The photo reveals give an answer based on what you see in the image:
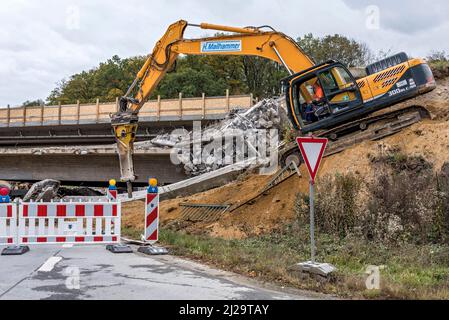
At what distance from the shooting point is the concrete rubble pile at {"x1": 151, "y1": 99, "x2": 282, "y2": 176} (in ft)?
79.5

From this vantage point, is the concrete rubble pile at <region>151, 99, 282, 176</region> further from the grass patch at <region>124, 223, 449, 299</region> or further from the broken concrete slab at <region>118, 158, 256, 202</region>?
the grass patch at <region>124, 223, 449, 299</region>

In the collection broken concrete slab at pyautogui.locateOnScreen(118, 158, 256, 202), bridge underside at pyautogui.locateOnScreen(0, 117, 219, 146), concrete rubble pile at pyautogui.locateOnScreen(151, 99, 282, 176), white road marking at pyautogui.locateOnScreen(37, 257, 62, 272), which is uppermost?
bridge underside at pyautogui.locateOnScreen(0, 117, 219, 146)

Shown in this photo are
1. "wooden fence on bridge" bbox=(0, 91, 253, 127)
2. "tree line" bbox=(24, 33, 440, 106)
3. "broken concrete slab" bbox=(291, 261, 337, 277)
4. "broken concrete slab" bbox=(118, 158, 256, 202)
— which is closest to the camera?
"broken concrete slab" bbox=(291, 261, 337, 277)

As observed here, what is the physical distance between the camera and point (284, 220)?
46.3 feet

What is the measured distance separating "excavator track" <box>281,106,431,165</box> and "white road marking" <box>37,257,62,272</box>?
30.6ft

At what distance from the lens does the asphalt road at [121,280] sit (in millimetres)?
6695

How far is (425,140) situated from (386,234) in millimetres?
4431

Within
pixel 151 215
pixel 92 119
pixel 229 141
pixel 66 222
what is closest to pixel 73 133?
pixel 92 119

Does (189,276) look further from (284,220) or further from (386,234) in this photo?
(284,220)

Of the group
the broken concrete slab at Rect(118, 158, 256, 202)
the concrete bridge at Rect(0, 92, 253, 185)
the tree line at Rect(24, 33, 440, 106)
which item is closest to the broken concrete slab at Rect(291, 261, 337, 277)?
the broken concrete slab at Rect(118, 158, 256, 202)

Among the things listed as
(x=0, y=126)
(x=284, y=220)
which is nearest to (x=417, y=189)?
(x=284, y=220)

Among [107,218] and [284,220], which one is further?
[284,220]

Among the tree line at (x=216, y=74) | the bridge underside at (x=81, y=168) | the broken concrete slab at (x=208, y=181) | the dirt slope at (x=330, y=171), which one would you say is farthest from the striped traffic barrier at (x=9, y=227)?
the tree line at (x=216, y=74)

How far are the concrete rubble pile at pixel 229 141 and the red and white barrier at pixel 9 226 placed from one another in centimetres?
1375
